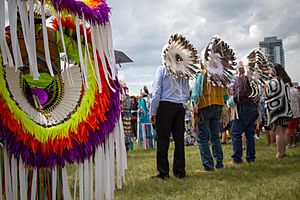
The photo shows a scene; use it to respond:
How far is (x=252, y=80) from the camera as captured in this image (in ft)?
18.8

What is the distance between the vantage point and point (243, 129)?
592 cm

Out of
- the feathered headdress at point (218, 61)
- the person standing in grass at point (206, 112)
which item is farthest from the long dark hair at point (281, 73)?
the person standing in grass at point (206, 112)

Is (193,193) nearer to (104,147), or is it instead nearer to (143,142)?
(104,147)

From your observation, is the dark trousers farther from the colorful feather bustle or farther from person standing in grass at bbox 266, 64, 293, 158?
person standing in grass at bbox 266, 64, 293, 158

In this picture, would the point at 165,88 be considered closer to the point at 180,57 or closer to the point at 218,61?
the point at 180,57

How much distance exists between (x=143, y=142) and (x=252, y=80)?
5.13 metres

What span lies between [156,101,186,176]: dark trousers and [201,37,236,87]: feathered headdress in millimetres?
790

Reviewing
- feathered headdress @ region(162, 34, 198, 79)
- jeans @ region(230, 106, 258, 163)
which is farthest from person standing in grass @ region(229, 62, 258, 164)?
feathered headdress @ region(162, 34, 198, 79)

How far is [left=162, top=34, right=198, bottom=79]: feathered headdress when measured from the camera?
4.55m

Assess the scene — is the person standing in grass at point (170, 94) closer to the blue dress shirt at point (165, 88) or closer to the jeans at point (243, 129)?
the blue dress shirt at point (165, 88)

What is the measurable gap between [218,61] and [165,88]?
109 centimetres

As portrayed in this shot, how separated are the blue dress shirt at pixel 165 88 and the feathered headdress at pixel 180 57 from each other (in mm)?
84

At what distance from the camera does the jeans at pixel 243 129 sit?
5.82 meters

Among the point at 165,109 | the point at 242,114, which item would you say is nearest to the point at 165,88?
the point at 165,109
